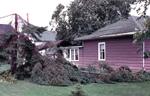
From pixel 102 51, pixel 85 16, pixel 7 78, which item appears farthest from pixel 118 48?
pixel 85 16

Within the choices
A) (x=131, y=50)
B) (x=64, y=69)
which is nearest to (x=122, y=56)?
(x=131, y=50)

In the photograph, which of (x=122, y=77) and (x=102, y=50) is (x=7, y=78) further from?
(x=102, y=50)

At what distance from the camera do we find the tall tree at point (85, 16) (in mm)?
35656

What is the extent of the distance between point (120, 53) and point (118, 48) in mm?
418

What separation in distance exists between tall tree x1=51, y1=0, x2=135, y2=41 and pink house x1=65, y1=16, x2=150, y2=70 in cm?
720

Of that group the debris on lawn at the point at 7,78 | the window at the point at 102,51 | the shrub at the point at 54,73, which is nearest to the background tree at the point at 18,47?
the debris on lawn at the point at 7,78

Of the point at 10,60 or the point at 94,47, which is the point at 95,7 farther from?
the point at 10,60

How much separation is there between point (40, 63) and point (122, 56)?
29.9 feet

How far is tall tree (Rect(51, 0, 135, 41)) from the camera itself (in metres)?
35.7

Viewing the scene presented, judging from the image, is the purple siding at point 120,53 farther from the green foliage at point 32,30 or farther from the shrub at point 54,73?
the green foliage at point 32,30

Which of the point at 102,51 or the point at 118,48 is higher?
the point at 118,48

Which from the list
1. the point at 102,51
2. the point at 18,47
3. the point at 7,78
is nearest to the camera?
the point at 7,78

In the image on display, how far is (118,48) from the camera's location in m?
23.4

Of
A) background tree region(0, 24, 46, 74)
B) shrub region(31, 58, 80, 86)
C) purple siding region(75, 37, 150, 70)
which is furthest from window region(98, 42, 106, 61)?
background tree region(0, 24, 46, 74)
